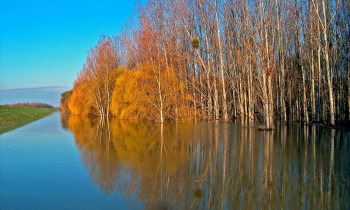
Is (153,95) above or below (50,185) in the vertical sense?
above

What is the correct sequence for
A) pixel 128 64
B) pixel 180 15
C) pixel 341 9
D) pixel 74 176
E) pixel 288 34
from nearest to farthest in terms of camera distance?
pixel 74 176 < pixel 341 9 < pixel 180 15 < pixel 288 34 < pixel 128 64

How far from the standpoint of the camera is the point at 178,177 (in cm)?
691

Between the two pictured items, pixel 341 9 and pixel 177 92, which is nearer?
pixel 341 9

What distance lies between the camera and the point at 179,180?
6652 millimetres

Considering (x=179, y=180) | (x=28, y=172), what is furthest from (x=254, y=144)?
(x=28, y=172)

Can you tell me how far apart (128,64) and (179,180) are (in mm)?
32392

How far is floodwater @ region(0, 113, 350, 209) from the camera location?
5.34 metres

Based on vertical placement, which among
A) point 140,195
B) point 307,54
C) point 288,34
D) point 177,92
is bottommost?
point 140,195

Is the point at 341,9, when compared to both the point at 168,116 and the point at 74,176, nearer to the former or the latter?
the point at 168,116

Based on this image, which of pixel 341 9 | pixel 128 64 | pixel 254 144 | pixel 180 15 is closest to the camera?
pixel 254 144

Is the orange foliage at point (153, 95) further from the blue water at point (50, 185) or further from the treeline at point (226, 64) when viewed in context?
the blue water at point (50, 185)

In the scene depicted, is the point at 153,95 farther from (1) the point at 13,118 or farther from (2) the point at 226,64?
(1) the point at 13,118

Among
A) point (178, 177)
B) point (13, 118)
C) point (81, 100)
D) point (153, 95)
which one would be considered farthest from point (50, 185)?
point (81, 100)

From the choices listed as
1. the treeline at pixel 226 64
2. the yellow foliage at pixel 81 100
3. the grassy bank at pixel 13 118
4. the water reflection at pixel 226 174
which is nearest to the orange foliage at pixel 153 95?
the treeline at pixel 226 64
